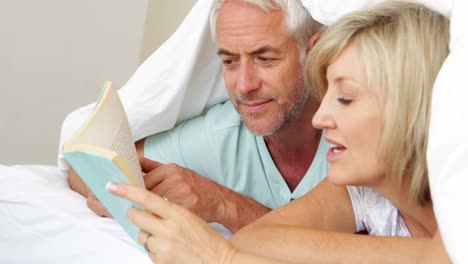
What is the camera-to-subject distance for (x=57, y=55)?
269 centimetres

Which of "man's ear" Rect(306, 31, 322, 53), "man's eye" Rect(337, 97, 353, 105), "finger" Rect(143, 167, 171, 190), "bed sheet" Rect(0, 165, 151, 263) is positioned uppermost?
"man's ear" Rect(306, 31, 322, 53)

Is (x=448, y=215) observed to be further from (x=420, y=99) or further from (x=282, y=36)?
(x=282, y=36)

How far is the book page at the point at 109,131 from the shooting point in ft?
3.60

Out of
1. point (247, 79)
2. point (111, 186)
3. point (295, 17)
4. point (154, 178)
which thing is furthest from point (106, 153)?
point (295, 17)

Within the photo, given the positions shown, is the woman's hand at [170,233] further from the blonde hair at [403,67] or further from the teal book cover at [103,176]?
the blonde hair at [403,67]

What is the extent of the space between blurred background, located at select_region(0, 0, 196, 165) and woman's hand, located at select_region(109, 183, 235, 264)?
1.67 m

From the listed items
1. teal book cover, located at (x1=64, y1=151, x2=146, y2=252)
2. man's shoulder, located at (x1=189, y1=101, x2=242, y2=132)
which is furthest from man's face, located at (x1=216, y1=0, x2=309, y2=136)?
teal book cover, located at (x1=64, y1=151, x2=146, y2=252)

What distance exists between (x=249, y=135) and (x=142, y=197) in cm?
69

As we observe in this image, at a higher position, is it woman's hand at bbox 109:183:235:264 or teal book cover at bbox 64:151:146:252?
teal book cover at bbox 64:151:146:252

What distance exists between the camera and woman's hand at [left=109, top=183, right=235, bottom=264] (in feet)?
3.63

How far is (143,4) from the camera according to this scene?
2725 mm

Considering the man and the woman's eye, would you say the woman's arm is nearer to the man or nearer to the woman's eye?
the man

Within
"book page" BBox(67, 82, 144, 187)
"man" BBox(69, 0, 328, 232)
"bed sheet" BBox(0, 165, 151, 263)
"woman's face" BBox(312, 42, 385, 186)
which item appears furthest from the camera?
"man" BBox(69, 0, 328, 232)

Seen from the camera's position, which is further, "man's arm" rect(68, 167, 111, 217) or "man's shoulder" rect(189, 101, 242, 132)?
"man's shoulder" rect(189, 101, 242, 132)
